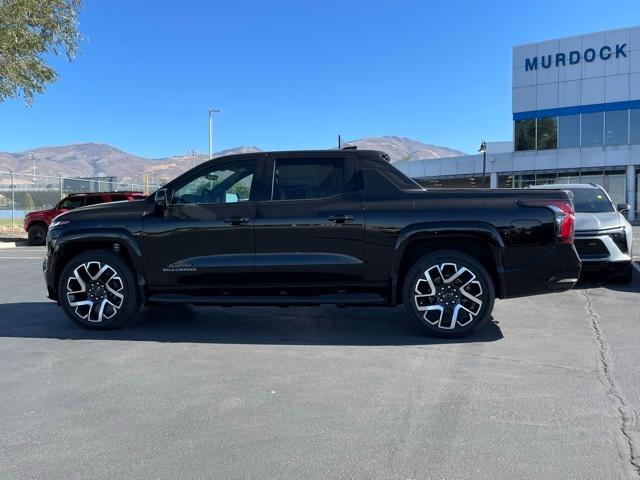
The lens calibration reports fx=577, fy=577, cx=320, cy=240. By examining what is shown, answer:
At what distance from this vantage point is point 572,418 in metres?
3.93

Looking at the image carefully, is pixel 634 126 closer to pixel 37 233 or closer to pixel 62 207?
pixel 62 207

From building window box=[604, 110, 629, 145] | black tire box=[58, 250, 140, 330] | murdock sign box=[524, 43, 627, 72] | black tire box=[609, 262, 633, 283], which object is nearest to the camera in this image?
black tire box=[58, 250, 140, 330]

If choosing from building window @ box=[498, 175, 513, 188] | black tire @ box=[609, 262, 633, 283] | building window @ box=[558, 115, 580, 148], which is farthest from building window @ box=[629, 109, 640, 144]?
black tire @ box=[609, 262, 633, 283]

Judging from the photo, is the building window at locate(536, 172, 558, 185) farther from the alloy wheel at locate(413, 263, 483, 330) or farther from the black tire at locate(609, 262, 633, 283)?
the alloy wheel at locate(413, 263, 483, 330)

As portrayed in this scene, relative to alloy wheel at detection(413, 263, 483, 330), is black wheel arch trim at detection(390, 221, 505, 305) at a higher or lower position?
higher

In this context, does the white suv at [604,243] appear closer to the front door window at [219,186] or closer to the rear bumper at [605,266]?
the rear bumper at [605,266]

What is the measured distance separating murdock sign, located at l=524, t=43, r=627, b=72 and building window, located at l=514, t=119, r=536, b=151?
3600mm

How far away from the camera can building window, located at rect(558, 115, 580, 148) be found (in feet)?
125

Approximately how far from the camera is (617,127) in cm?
3653

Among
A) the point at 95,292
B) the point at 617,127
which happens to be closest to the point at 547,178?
the point at 617,127

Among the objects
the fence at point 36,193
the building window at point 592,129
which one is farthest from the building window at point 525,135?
the fence at point 36,193

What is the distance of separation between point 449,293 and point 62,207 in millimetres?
16653

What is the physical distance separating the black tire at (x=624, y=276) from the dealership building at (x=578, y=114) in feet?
99.6

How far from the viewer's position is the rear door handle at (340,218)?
591 cm
